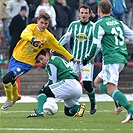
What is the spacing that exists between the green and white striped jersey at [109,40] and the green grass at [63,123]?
108 cm

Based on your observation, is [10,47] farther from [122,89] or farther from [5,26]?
[122,89]

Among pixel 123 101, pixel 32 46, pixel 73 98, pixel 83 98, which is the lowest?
pixel 83 98

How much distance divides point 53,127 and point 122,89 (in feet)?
36.2

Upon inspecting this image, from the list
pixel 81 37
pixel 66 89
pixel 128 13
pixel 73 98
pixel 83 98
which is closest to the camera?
pixel 66 89

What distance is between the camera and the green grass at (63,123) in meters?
11.0

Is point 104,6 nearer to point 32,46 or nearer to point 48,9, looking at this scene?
point 32,46

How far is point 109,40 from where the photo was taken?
12664 mm

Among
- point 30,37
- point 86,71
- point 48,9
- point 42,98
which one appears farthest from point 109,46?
point 48,9

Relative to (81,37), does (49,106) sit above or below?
below

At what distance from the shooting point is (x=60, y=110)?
621 inches

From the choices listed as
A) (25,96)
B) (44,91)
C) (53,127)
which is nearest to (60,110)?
(44,91)

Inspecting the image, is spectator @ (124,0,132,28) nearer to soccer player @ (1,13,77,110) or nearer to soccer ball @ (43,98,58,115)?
soccer player @ (1,13,77,110)

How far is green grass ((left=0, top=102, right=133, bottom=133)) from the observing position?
1097 centimetres

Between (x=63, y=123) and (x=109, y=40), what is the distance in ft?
5.41
